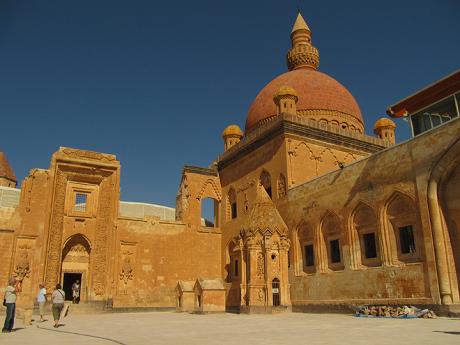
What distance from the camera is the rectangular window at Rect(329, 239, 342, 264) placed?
63.0 ft

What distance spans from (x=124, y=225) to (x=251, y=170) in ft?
27.2

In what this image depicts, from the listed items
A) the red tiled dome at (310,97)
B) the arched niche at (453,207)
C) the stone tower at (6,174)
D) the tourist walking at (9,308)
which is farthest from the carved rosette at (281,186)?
the stone tower at (6,174)

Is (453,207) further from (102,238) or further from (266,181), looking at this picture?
(102,238)

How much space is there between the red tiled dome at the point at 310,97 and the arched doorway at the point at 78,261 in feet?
44.0

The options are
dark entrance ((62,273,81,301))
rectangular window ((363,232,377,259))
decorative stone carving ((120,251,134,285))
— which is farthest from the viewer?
dark entrance ((62,273,81,301))

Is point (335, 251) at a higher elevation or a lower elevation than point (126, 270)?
higher

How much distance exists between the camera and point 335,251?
63.6 ft

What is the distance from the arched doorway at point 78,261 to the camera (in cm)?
2338

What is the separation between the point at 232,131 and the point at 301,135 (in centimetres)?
722

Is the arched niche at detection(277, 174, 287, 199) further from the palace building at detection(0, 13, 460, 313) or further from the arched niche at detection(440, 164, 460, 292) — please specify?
the arched niche at detection(440, 164, 460, 292)

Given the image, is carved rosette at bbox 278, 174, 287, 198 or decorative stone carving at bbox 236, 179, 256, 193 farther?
decorative stone carving at bbox 236, 179, 256, 193

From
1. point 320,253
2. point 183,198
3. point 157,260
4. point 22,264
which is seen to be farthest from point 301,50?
point 22,264

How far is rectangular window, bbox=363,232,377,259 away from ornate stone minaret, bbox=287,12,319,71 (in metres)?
18.8

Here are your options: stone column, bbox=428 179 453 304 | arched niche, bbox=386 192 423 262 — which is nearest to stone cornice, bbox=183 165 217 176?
arched niche, bbox=386 192 423 262
